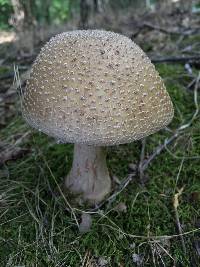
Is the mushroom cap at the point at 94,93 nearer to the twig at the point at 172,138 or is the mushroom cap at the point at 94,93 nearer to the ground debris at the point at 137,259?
the twig at the point at 172,138

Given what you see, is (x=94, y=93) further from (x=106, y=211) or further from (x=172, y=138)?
(x=172, y=138)

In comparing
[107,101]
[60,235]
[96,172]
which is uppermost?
[107,101]

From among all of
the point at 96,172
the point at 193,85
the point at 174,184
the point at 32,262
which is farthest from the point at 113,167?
the point at 193,85

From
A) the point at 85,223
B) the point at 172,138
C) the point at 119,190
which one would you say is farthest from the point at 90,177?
the point at 172,138

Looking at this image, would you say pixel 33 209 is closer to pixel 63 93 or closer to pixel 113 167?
pixel 113 167

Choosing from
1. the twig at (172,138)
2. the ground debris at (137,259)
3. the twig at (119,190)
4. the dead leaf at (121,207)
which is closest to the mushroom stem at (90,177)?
the twig at (119,190)

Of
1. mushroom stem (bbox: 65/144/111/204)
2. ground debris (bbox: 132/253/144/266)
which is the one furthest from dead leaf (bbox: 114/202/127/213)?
ground debris (bbox: 132/253/144/266)

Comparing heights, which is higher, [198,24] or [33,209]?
[198,24]
